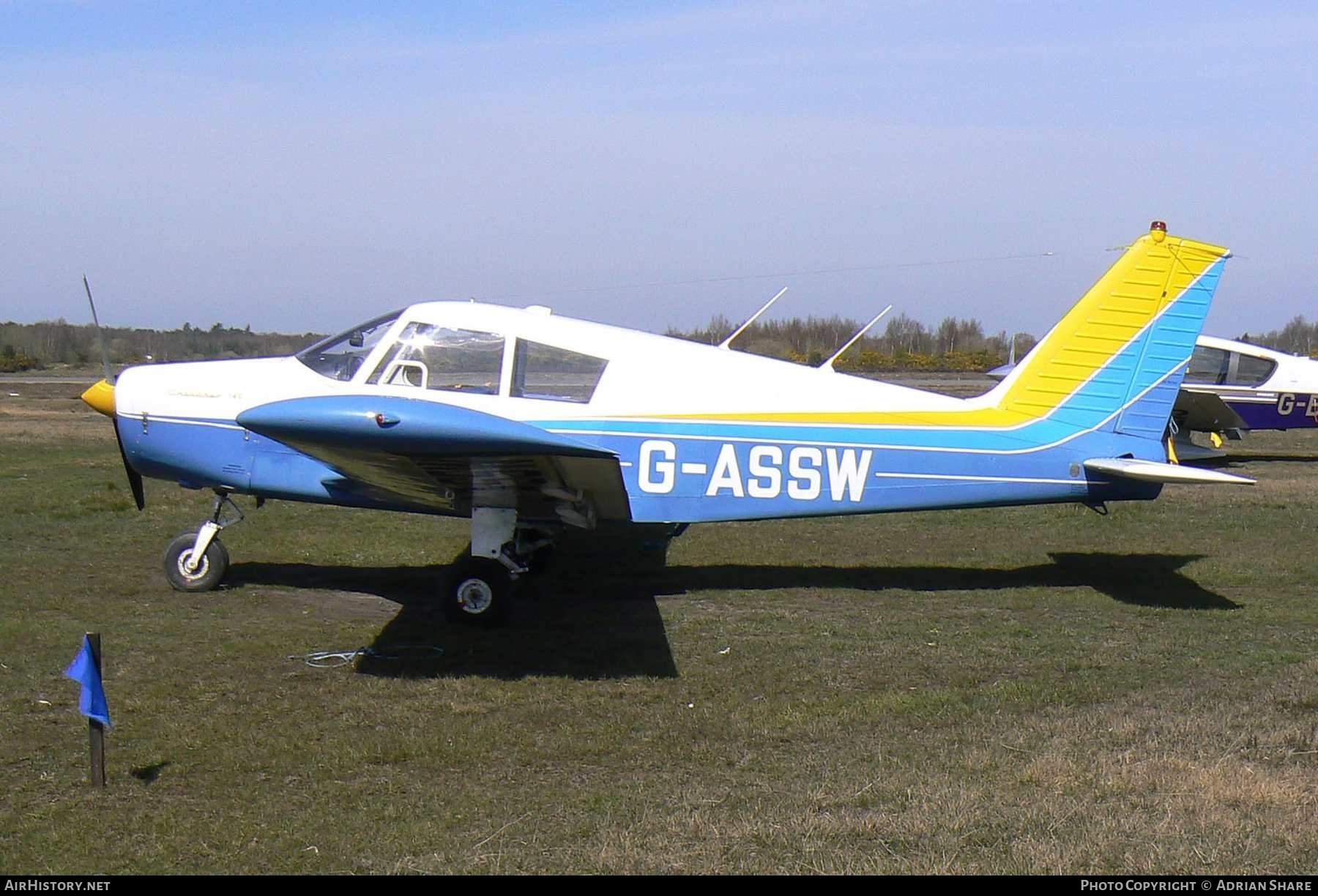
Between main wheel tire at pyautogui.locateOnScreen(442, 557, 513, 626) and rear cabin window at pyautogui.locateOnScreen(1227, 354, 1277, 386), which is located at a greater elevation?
rear cabin window at pyautogui.locateOnScreen(1227, 354, 1277, 386)

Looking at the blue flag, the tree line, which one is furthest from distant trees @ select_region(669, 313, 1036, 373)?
the blue flag

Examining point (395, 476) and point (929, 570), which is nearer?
point (395, 476)

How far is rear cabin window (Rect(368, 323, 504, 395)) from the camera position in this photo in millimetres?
7738

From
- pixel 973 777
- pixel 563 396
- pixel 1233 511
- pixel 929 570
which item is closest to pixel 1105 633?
pixel 929 570

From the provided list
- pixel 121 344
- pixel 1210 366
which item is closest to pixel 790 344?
pixel 1210 366

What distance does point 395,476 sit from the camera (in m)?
7.04

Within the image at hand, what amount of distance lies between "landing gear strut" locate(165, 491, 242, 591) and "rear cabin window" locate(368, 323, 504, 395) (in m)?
1.72

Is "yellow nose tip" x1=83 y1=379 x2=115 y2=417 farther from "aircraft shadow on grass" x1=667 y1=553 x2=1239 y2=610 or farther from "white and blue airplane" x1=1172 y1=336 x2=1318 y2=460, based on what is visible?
"white and blue airplane" x1=1172 y1=336 x2=1318 y2=460

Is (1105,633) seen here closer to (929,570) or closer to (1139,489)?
(1139,489)

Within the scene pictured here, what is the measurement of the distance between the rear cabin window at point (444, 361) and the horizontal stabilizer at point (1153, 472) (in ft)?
14.1

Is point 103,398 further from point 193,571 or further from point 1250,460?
point 1250,460

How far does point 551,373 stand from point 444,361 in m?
0.73
